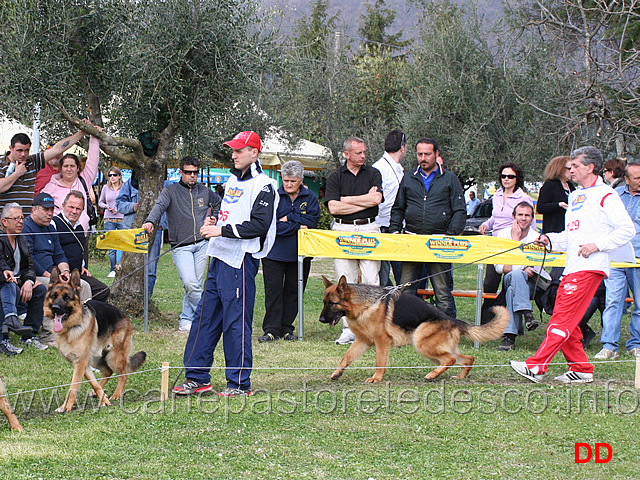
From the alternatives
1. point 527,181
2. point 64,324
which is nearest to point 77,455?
point 64,324

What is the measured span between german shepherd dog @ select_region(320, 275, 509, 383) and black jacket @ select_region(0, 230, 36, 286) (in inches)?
136

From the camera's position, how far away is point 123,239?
29.2ft

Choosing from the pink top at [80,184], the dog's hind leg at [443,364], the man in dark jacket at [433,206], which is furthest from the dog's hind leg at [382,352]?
the pink top at [80,184]

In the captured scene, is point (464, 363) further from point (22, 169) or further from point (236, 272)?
point (22, 169)

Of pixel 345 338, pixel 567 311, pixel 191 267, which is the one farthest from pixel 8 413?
pixel 567 311

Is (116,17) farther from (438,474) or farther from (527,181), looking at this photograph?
(527,181)

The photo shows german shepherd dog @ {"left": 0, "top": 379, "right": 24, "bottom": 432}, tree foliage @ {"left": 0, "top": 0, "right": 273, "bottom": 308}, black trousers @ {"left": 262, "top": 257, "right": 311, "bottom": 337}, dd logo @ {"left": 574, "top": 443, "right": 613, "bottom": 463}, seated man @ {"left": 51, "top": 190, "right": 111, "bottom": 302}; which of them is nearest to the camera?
dd logo @ {"left": 574, "top": 443, "right": 613, "bottom": 463}

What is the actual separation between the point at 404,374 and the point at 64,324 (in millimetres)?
3196

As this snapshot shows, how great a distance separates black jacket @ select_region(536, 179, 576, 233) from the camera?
340 inches

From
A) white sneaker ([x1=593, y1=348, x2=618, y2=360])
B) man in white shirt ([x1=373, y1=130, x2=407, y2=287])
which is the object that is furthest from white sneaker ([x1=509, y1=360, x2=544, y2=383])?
man in white shirt ([x1=373, y1=130, x2=407, y2=287])

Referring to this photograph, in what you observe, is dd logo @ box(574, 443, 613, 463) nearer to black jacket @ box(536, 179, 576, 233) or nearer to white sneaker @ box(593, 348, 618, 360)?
white sneaker @ box(593, 348, 618, 360)

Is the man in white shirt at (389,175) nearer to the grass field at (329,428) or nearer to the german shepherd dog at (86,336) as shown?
the grass field at (329,428)

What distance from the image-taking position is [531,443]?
4.65 metres

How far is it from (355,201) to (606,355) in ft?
10.8
